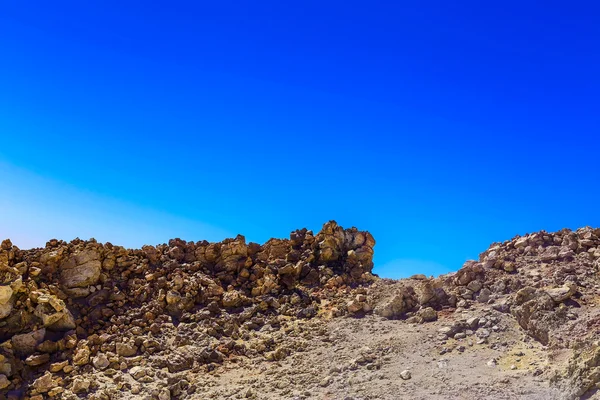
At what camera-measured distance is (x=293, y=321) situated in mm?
19781

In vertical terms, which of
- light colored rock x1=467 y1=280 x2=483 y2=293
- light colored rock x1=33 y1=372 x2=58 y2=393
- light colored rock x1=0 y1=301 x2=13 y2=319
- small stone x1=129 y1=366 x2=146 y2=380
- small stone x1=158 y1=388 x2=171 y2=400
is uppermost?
light colored rock x1=467 y1=280 x2=483 y2=293

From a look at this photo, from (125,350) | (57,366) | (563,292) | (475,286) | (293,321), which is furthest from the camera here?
(293,321)

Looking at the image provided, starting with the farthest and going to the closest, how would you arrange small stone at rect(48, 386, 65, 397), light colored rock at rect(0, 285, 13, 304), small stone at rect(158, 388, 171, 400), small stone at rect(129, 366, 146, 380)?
light colored rock at rect(0, 285, 13, 304) < small stone at rect(129, 366, 146, 380) < small stone at rect(48, 386, 65, 397) < small stone at rect(158, 388, 171, 400)

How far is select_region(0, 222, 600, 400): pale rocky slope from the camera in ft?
48.0

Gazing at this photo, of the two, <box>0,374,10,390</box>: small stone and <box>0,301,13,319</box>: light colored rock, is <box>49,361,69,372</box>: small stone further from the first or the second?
<box>0,301,13,319</box>: light colored rock

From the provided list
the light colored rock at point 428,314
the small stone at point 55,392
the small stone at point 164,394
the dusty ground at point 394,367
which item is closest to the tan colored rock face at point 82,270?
the small stone at point 55,392

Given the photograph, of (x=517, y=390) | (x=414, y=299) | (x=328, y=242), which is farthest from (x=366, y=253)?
(x=517, y=390)

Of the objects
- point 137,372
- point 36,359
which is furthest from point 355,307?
point 36,359

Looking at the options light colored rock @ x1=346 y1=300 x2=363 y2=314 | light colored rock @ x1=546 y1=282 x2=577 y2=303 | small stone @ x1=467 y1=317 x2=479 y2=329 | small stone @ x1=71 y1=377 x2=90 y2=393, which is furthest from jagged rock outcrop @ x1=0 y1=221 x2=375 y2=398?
light colored rock @ x1=546 y1=282 x2=577 y2=303

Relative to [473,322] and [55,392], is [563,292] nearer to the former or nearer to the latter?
[473,322]

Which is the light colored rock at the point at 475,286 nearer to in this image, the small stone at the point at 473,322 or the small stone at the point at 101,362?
the small stone at the point at 473,322

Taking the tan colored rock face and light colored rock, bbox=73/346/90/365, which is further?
the tan colored rock face

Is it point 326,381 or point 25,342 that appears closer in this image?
point 326,381

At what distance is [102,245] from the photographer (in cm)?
2136
